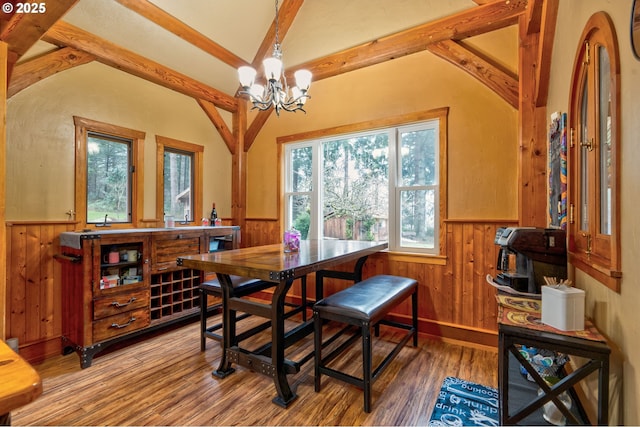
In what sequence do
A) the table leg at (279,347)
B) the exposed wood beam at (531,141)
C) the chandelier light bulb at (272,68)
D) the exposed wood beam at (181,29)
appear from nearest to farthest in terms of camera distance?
the table leg at (279,347)
the chandelier light bulb at (272,68)
the exposed wood beam at (531,141)
the exposed wood beam at (181,29)

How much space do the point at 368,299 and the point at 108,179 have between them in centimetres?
299

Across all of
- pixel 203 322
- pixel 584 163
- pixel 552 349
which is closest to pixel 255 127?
pixel 203 322

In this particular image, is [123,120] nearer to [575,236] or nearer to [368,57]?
[368,57]

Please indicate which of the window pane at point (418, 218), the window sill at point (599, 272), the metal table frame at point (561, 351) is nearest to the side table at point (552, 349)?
the metal table frame at point (561, 351)

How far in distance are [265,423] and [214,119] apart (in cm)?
375

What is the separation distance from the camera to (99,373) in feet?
7.70

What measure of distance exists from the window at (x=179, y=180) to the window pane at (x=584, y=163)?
3907mm

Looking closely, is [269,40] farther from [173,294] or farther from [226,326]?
[226,326]

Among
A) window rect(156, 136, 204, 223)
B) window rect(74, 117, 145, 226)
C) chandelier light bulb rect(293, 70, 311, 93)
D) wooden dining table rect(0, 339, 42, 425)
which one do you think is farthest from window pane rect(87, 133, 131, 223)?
wooden dining table rect(0, 339, 42, 425)

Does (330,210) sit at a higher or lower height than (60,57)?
lower

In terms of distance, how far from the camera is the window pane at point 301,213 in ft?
13.2

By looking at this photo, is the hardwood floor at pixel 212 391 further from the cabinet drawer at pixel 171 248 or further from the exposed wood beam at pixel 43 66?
the exposed wood beam at pixel 43 66

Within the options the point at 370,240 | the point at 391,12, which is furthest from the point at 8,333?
the point at 391,12

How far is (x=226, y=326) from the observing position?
226cm
